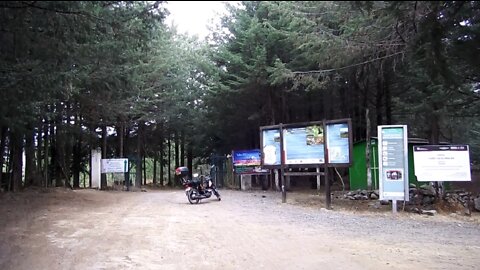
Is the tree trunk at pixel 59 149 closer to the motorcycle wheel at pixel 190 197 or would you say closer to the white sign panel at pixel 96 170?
the white sign panel at pixel 96 170

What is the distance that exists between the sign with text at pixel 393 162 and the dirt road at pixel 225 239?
811mm

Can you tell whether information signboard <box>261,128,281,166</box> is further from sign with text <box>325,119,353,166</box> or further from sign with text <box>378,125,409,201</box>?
sign with text <box>378,125,409,201</box>

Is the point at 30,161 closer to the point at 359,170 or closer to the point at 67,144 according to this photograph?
the point at 67,144

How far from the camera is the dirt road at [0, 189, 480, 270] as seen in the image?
7.68m

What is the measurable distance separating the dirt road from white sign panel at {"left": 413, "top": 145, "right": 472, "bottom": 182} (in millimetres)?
1535

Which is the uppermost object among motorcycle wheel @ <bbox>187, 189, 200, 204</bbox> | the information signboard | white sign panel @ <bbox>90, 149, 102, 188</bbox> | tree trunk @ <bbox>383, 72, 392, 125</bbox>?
tree trunk @ <bbox>383, 72, 392, 125</bbox>

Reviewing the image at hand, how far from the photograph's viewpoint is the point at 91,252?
26.9ft

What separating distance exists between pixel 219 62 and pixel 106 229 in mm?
16797

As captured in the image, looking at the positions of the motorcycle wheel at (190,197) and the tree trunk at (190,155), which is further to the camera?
the tree trunk at (190,155)

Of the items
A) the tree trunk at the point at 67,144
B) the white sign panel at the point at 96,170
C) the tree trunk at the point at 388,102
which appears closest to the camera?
the tree trunk at the point at 67,144

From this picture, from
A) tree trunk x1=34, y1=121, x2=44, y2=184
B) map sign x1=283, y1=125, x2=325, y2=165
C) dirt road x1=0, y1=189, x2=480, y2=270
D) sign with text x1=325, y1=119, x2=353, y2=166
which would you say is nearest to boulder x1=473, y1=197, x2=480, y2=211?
dirt road x1=0, y1=189, x2=480, y2=270

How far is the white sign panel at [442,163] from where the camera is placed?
1509cm

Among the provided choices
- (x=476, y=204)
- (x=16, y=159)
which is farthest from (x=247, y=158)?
(x=476, y=204)

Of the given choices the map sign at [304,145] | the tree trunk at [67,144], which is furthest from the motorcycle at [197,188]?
the tree trunk at [67,144]
